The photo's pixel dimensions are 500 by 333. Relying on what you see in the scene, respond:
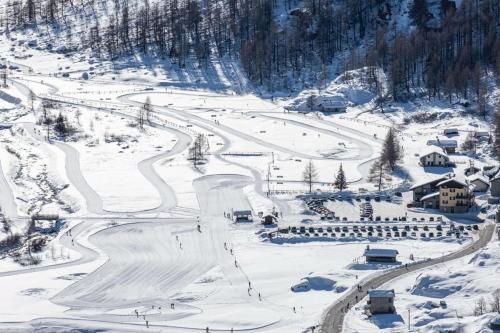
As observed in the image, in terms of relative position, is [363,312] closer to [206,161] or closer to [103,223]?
[103,223]

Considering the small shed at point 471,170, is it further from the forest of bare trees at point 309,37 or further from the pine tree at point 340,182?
the forest of bare trees at point 309,37

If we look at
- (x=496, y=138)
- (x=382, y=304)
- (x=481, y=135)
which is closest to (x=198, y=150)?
(x=481, y=135)

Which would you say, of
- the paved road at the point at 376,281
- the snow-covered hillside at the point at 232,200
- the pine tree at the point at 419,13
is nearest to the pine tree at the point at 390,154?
the snow-covered hillside at the point at 232,200

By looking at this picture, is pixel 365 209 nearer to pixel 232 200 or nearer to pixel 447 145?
pixel 232 200

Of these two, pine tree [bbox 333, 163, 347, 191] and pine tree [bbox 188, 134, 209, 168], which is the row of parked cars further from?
pine tree [bbox 188, 134, 209, 168]

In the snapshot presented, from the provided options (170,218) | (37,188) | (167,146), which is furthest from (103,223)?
(167,146)

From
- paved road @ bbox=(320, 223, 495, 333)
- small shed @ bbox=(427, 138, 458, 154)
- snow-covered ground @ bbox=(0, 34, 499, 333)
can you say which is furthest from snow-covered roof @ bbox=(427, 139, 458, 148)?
paved road @ bbox=(320, 223, 495, 333)
